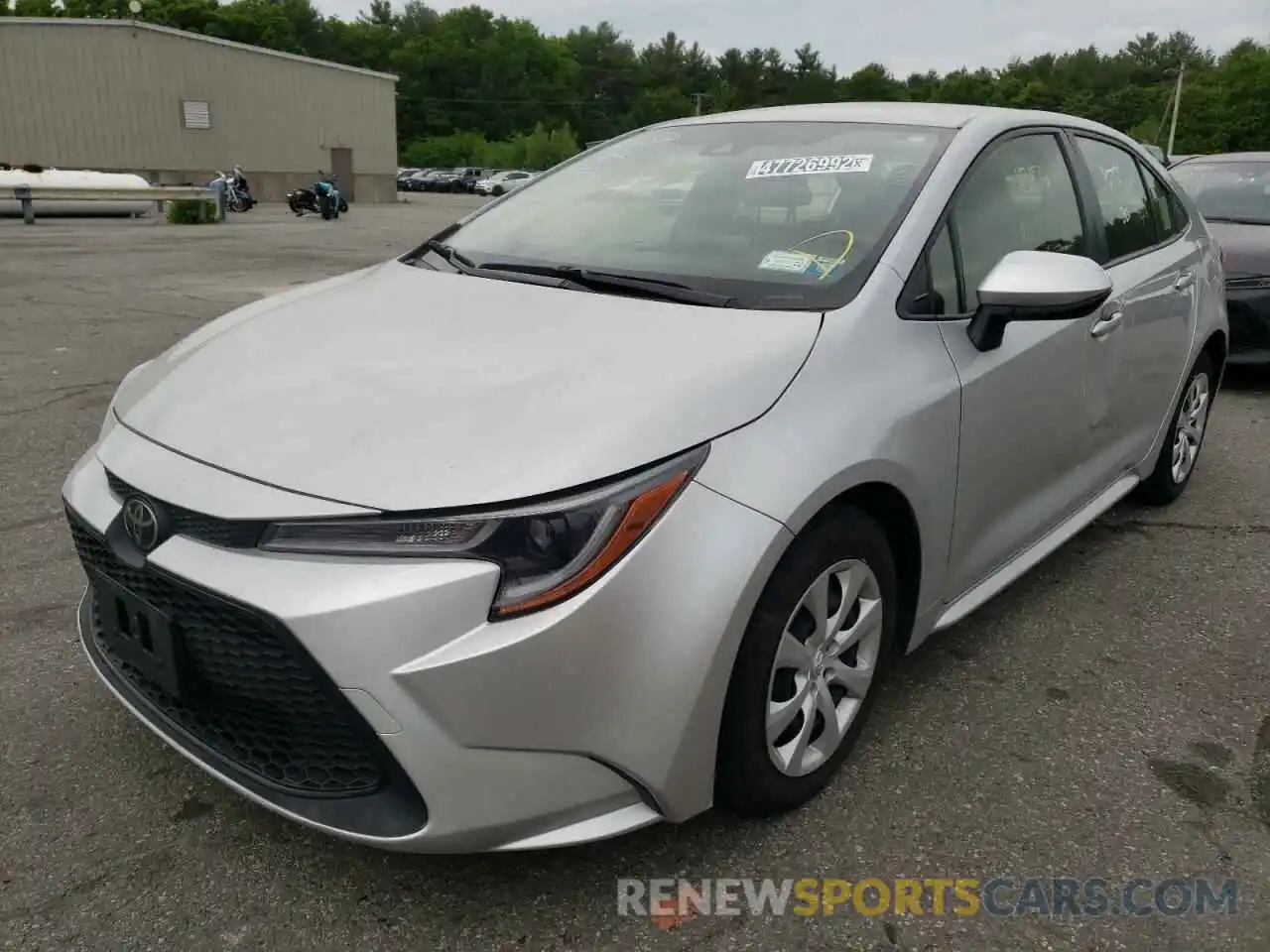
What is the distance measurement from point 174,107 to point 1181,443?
123 feet

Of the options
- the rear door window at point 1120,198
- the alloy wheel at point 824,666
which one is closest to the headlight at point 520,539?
the alloy wheel at point 824,666

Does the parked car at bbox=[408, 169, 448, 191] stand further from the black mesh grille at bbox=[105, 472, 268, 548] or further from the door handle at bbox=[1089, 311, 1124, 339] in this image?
the black mesh grille at bbox=[105, 472, 268, 548]

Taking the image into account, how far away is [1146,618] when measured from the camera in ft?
11.1

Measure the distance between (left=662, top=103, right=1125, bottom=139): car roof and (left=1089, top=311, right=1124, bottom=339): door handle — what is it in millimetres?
640

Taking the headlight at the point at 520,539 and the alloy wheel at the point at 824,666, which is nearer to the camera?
the headlight at the point at 520,539

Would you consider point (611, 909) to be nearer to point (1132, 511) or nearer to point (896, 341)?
point (896, 341)

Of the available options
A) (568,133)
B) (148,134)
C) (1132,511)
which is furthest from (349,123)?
(568,133)

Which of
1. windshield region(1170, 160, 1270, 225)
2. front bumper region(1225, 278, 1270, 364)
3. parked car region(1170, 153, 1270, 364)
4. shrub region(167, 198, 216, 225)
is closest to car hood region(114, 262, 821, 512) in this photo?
parked car region(1170, 153, 1270, 364)

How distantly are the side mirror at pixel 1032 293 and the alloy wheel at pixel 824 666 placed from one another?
0.73 metres

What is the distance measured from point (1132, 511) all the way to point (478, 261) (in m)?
2.98

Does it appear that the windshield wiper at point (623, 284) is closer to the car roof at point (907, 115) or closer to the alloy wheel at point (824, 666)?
the alloy wheel at point (824, 666)

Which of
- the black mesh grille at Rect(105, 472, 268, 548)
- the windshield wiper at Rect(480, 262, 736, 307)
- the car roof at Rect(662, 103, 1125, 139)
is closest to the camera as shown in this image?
the black mesh grille at Rect(105, 472, 268, 548)

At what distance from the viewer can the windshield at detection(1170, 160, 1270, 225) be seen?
23.3 ft

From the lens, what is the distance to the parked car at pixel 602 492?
5.81 feet
